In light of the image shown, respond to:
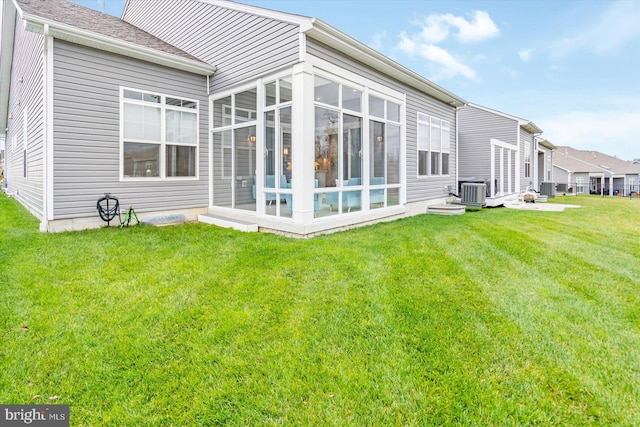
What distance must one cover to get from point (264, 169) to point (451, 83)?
27.4m

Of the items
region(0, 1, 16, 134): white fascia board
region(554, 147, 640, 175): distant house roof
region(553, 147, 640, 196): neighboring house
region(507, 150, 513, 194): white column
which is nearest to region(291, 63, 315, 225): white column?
region(0, 1, 16, 134): white fascia board

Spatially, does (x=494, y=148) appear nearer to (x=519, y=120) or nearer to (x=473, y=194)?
(x=519, y=120)

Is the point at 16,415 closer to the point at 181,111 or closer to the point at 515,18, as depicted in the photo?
the point at 181,111

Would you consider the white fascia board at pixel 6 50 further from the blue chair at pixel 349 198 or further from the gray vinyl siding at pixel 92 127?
the blue chair at pixel 349 198

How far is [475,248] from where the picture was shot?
559 centimetres

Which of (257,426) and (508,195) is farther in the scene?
(508,195)

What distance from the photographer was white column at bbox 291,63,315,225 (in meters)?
5.95

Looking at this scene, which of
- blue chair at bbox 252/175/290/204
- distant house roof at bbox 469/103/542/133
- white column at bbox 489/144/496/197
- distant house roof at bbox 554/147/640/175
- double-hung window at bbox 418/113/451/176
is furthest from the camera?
distant house roof at bbox 554/147/640/175

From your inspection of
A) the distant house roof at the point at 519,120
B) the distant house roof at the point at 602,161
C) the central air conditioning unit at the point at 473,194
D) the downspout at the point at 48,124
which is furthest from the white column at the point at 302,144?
→ the distant house roof at the point at 602,161

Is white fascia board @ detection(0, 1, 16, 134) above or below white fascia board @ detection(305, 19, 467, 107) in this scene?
above

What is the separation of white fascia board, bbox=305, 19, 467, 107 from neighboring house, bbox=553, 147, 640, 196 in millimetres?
30077

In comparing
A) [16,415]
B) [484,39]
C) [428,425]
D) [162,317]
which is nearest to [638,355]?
[428,425]

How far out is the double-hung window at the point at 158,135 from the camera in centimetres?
699

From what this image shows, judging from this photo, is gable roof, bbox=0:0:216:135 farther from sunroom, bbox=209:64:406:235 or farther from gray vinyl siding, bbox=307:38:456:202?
gray vinyl siding, bbox=307:38:456:202
